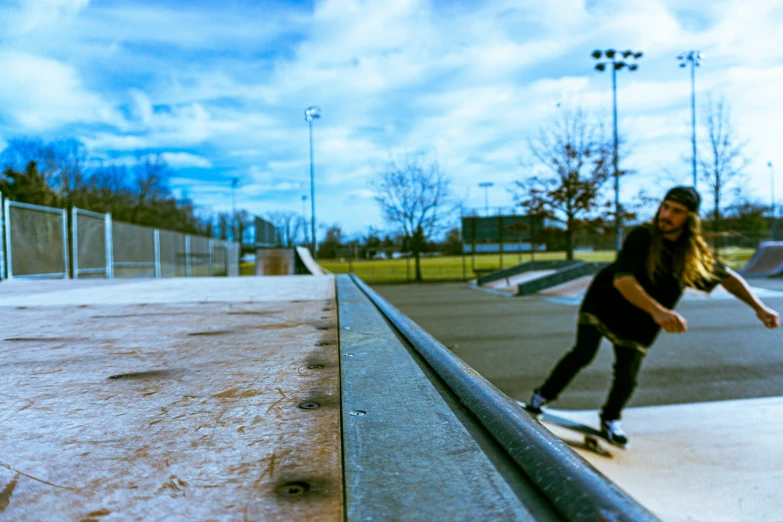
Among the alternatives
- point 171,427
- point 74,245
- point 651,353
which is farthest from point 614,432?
point 74,245

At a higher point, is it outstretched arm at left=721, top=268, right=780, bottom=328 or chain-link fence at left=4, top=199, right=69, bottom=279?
chain-link fence at left=4, top=199, right=69, bottom=279

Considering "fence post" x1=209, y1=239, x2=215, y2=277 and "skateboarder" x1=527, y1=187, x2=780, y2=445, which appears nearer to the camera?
"skateboarder" x1=527, y1=187, x2=780, y2=445

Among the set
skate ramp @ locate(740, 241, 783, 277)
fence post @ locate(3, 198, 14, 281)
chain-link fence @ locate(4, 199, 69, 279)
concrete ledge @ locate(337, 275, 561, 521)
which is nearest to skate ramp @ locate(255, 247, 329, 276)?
chain-link fence @ locate(4, 199, 69, 279)

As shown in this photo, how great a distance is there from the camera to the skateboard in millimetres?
3930

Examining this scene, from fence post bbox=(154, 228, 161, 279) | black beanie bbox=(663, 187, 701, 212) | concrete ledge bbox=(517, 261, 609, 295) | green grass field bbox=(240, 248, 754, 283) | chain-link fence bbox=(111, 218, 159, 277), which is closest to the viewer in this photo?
black beanie bbox=(663, 187, 701, 212)

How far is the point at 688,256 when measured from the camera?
392cm

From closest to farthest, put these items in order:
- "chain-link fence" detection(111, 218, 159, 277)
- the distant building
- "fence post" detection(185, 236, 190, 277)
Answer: "chain-link fence" detection(111, 218, 159, 277) → "fence post" detection(185, 236, 190, 277) → the distant building

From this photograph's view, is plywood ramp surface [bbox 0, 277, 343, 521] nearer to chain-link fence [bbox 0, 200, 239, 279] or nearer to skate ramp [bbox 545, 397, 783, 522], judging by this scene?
skate ramp [bbox 545, 397, 783, 522]

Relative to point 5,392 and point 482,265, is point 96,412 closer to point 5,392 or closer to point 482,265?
point 5,392

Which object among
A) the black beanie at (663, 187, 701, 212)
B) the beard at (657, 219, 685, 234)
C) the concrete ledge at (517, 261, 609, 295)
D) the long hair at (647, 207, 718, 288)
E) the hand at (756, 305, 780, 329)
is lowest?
the concrete ledge at (517, 261, 609, 295)

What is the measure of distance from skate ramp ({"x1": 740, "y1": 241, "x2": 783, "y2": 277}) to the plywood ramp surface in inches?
912

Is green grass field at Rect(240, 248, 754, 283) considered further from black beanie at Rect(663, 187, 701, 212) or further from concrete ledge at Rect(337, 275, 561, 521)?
concrete ledge at Rect(337, 275, 561, 521)

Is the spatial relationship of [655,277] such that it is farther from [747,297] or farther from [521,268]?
[521,268]

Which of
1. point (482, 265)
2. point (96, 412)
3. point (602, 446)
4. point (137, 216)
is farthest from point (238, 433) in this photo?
point (137, 216)
